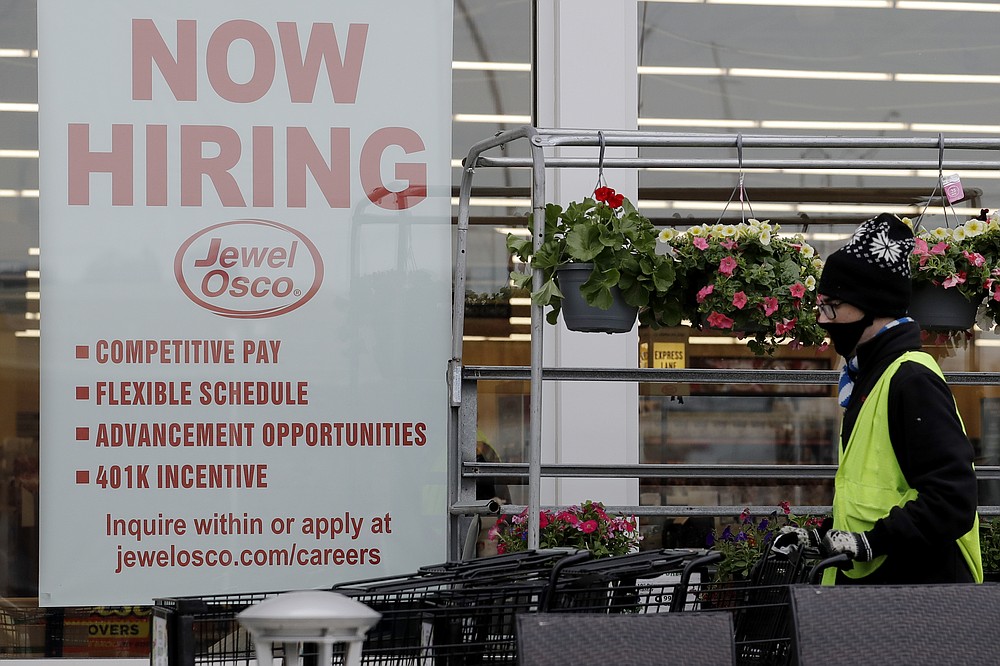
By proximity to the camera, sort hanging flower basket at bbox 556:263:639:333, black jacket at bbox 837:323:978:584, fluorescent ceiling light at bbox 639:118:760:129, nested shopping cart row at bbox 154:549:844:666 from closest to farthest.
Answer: nested shopping cart row at bbox 154:549:844:666
black jacket at bbox 837:323:978:584
hanging flower basket at bbox 556:263:639:333
fluorescent ceiling light at bbox 639:118:760:129

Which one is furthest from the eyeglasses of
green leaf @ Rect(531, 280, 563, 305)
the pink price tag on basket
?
the pink price tag on basket

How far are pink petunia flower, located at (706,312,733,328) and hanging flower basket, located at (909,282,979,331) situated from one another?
0.68 m

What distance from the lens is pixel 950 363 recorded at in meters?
5.92

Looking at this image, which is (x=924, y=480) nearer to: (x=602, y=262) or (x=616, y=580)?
(x=616, y=580)

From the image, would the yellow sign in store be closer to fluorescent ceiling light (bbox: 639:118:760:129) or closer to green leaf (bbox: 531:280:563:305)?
fluorescent ceiling light (bbox: 639:118:760:129)

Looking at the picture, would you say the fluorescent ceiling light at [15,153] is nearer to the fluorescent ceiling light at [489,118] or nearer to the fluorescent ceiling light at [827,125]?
the fluorescent ceiling light at [489,118]

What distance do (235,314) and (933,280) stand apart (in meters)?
2.72

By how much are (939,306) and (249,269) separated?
2.70 metres

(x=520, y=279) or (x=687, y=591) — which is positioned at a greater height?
(x=520, y=279)

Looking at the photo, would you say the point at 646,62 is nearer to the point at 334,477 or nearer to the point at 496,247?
the point at 496,247

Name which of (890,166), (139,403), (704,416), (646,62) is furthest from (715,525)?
(139,403)

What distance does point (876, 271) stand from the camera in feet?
10.7

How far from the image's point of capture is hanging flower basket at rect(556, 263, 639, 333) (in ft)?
14.4

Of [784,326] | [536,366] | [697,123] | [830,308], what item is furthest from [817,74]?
[830,308]
